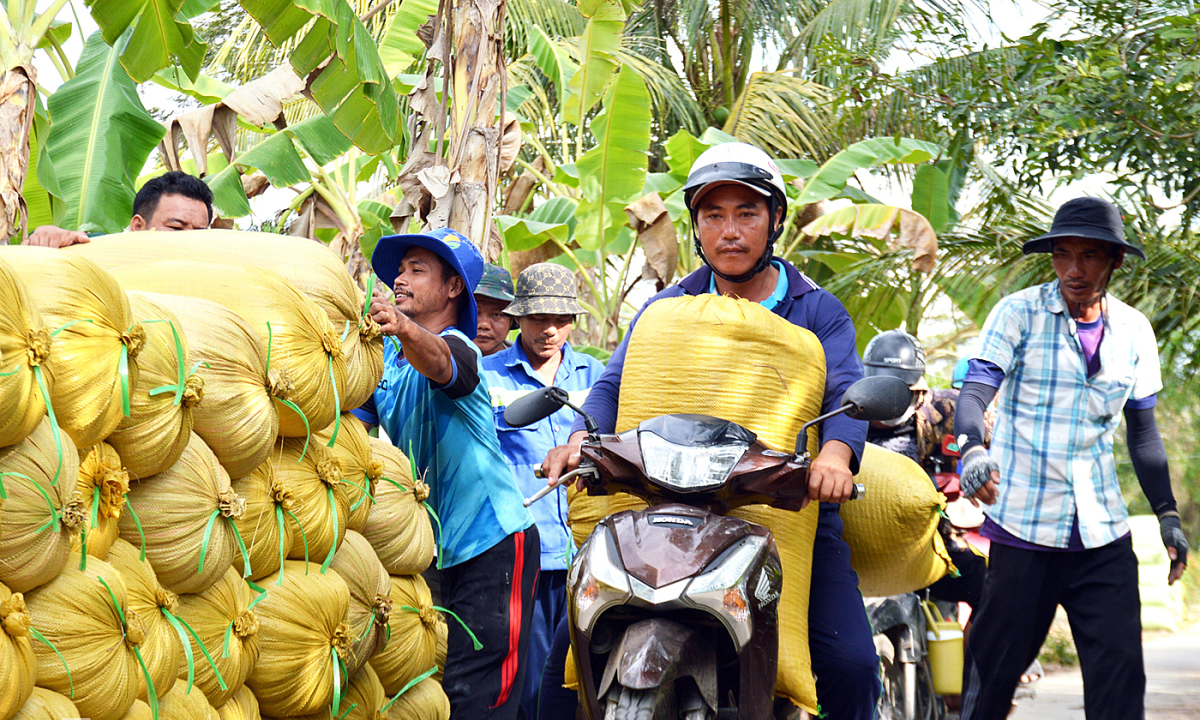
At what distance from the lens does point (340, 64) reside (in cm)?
562

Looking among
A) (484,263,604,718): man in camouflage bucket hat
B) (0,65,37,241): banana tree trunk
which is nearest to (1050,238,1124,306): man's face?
(484,263,604,718): man in camouflage bucket hat

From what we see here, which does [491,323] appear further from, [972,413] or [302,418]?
[302,418]

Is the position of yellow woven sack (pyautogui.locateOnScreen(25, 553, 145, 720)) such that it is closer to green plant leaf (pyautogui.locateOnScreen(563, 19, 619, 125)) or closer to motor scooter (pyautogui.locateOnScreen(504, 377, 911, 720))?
motor scooter (pyautogui.locateOnScreen(504, 377, 911, 720))

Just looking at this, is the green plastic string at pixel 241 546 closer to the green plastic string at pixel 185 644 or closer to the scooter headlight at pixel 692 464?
the green plastic string at pixel 185 644

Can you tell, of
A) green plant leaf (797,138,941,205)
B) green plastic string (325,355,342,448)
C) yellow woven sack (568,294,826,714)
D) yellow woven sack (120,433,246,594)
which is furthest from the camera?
green plant leaf (797,138,941,205)

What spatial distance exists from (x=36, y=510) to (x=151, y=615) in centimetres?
42

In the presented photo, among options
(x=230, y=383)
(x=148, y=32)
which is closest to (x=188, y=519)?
(x=230, y=383)

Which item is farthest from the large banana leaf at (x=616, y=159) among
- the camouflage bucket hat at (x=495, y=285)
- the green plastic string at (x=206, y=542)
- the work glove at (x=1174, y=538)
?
the green plastic string at (x=206, y=542)

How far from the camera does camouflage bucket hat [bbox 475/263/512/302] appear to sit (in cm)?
570

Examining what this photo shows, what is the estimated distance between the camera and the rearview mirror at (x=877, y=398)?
2801 millimetres

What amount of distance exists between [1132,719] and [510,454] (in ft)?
8.69

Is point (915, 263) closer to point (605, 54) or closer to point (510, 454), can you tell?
point (605, 54)

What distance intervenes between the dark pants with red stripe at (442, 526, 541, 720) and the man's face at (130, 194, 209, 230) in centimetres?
169

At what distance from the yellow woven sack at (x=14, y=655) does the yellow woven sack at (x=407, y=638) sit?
5.03 feet
